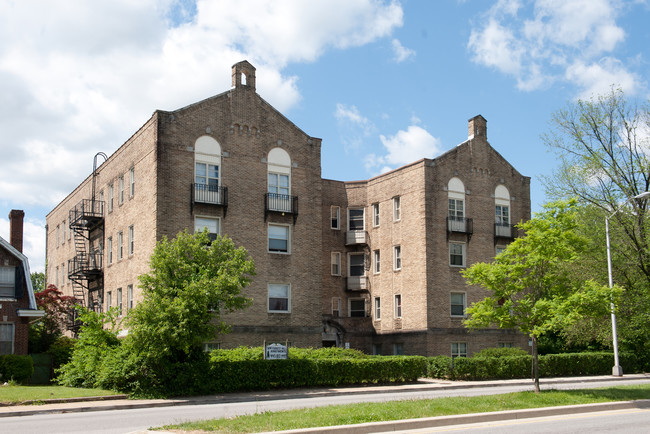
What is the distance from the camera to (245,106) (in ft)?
122

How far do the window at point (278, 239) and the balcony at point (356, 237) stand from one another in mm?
7894

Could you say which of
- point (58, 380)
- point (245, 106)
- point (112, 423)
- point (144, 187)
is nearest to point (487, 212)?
point (245, 106)

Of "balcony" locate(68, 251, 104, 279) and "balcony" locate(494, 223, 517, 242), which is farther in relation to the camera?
"balcony" locate(494, 223, 517, 242)

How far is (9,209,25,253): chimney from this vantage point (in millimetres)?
41125

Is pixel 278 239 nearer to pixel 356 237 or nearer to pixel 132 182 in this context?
pixel 356 237

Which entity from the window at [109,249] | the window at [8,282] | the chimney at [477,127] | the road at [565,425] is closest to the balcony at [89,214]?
the window at [109,249]

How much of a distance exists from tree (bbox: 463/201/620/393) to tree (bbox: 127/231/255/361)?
9.07m

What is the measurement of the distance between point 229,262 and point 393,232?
18.6 metres

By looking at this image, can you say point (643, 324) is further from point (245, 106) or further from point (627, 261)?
point (245, 106)

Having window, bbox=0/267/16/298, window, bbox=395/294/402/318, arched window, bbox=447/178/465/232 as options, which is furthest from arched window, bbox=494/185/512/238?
window, bbox=0/267/16/298

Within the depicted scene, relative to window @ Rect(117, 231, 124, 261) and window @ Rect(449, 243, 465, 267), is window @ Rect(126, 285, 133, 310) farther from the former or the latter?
window @ Rect(449, 243, 465, 267)

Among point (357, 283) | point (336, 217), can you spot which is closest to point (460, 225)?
point (357, 283)

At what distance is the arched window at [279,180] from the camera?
37216 millimetres

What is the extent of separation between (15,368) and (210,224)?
1129 cm
